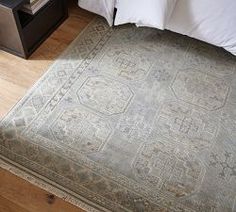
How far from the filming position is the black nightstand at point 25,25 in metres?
1.48

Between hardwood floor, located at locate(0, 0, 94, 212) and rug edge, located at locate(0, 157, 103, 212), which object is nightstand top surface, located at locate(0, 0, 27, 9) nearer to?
hardwood floor, located at locate(0, 0, 94, 212)

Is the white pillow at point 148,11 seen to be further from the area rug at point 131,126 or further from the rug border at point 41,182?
the rug border at point 41,182

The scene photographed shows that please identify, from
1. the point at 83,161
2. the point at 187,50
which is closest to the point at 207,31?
the point at 187,50

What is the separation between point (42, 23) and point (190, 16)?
2.90 ft

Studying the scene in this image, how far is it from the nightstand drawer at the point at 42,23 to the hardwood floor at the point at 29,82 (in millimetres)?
51

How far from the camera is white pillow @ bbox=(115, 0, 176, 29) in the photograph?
155 centimetres

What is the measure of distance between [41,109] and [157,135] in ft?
2.06

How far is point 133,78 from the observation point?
1686mm

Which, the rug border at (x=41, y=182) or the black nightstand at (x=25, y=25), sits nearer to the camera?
the rug border at (x=41, y=182)

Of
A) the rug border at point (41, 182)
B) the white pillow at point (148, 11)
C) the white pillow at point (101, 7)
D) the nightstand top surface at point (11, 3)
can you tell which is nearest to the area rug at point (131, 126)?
the rug border at point (41, 182)

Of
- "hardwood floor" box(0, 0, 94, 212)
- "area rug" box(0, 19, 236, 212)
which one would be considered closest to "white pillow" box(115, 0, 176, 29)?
"area rug" box(0, 19, 236, 212)

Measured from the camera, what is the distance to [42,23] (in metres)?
1.75

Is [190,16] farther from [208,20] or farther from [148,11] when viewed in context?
[148,11]

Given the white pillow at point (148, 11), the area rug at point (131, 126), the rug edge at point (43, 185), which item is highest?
the white pillow at point (148, 11)
